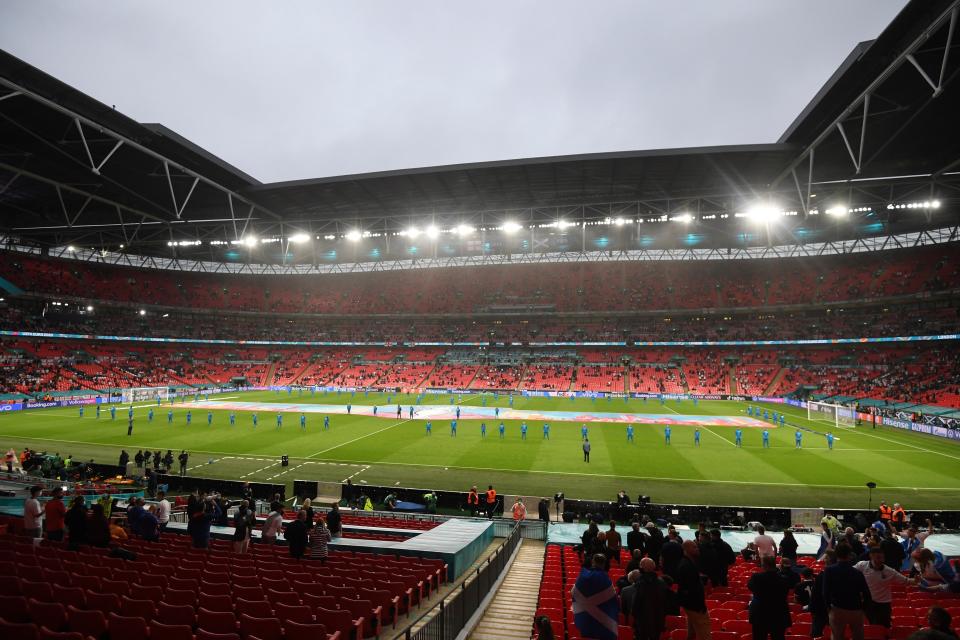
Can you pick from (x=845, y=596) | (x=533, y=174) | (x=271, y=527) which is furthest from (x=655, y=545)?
(x=533, y=174)

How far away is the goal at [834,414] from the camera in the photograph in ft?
125

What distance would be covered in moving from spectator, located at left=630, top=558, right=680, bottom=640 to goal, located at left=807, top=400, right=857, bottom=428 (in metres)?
40.9

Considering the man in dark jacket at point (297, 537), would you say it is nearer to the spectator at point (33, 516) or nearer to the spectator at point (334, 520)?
the spectator at point (334, 520)

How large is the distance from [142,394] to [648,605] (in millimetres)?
59029

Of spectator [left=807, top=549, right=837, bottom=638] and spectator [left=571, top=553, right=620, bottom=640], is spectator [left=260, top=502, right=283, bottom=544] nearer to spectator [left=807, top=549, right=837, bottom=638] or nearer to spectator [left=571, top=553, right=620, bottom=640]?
spectator [left=571, top=553, right=620, bottom=640]

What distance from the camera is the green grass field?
19.7 m

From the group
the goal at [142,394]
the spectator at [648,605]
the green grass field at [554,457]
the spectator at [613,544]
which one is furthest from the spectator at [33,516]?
the goal at [142,394]

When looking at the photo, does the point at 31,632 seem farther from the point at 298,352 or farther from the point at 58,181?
the point at 298,352

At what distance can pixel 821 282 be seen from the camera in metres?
65.5

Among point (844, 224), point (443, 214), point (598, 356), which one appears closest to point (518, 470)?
point (443, 214)

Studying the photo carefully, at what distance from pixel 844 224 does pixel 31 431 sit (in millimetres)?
78964

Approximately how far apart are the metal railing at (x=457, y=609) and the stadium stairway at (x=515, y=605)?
0.23 meters

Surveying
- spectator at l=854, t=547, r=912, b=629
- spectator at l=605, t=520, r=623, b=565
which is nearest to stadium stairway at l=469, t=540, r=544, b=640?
spectator at l=605, t=520, r=623, b=565

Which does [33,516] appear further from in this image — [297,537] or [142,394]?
[142,394]
